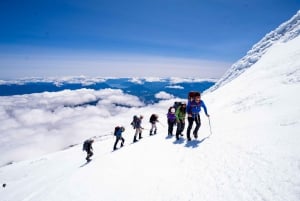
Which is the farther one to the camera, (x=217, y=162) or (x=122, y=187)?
(x=122, y=187)

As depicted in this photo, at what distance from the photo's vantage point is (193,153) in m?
10.3

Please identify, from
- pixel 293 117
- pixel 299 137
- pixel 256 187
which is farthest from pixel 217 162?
pixel 293 117

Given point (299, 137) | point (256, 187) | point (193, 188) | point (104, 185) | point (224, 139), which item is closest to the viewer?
point (256, 187)

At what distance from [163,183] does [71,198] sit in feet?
17.8

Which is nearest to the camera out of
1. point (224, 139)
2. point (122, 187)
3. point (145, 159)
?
point (122, 187)

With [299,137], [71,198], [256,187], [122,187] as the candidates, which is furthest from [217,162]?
[71,198]

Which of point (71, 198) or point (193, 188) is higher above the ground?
point (193, 188)

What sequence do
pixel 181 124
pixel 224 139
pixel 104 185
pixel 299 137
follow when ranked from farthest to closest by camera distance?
pixel 181 124
pixel 224 139
pixel 104 185
pixel 299 137

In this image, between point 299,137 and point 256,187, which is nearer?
point 256,187

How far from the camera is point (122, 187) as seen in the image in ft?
30.3

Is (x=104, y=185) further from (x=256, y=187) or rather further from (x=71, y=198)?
(x=256, y=187)

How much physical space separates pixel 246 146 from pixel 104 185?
748 cm

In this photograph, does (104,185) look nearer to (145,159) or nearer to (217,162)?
(145,159)

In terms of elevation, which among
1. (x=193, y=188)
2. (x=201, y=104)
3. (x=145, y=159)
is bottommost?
(x=145, y=159)
